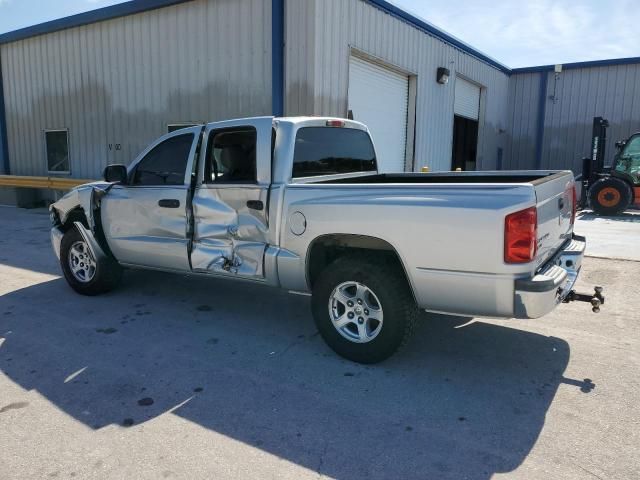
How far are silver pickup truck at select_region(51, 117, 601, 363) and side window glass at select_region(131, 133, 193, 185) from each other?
0.02m

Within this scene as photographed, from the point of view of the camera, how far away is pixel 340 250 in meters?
4.16

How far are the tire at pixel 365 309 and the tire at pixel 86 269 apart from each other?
2873 mm

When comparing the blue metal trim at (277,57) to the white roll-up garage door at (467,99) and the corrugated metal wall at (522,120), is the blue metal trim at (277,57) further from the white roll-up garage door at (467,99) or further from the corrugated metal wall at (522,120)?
the corrugated metal wall at (522,120)

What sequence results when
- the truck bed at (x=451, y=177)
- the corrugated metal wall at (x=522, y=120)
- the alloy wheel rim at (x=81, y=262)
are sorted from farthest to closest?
1. the corrugated metal wall at (x=522, y=120)
2. the alloy wheel rim at (x=81, y=262)
3. the truck bed at (x=451, y=177)

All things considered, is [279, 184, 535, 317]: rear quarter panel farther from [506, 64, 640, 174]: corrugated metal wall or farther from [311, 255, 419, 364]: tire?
[506, 64, 640, 174]: corrugated metal wall

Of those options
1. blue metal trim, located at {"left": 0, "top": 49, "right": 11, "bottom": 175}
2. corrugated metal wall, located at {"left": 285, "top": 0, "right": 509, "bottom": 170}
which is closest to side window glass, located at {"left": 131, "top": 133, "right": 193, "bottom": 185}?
corrugated metal wall, located at {"left": 285, "top": 0, "right": 509, "bottom": 170}

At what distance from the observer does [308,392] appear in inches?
135

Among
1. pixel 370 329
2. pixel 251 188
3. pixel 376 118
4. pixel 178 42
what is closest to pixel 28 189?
pixel 178 42

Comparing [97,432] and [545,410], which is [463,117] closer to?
[545,410]

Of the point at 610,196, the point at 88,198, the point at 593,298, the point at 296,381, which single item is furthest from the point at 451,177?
the point at 610,196

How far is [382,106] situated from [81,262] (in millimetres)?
8565

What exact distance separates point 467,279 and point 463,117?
14.9 metres

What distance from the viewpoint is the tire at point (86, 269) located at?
5.56 metres

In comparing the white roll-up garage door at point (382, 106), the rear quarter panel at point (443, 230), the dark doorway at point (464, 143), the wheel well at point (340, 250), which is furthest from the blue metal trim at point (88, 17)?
the dark doorway at point (464, 143)
